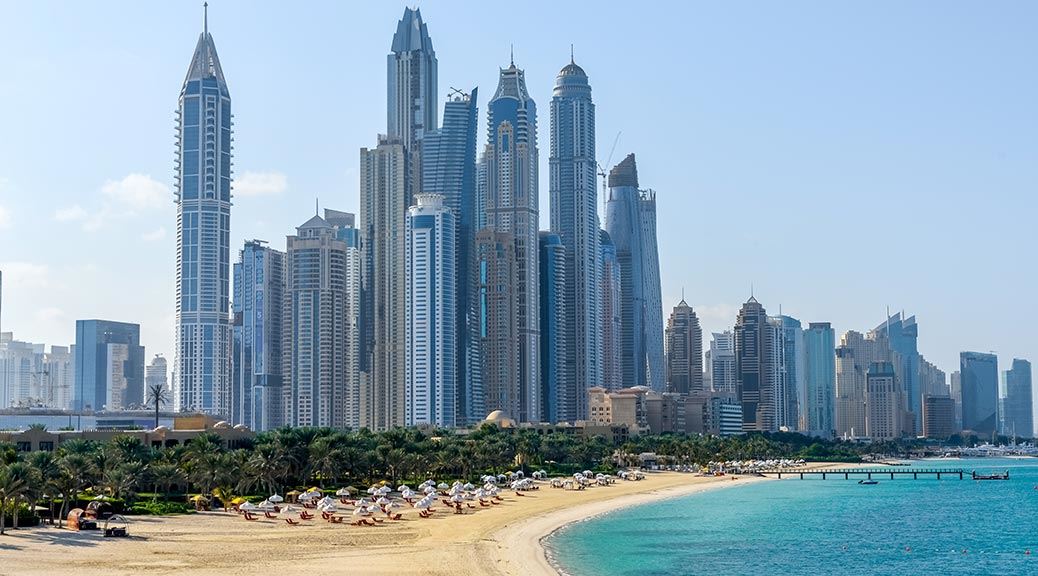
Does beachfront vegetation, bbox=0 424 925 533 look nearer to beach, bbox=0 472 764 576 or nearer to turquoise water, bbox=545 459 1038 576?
beach, bbox=0 472 764 576

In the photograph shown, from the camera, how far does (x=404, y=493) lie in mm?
138875

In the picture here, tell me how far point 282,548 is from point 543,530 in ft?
108

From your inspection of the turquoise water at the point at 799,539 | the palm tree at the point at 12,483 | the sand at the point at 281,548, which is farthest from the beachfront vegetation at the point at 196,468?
the turquoise water at the point at 799,539

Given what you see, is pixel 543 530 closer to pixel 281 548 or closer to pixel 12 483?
pixel 281 548

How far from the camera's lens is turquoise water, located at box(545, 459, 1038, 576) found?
100062 mm

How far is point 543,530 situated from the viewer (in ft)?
396

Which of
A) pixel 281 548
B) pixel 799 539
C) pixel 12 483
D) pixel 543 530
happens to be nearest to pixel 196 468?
pixel 543 530

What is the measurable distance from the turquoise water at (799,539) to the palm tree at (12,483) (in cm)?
3680

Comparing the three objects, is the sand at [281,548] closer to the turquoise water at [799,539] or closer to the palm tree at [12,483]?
the palm tree at [12,483]

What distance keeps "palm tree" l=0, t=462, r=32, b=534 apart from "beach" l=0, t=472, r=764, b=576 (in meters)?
2.14

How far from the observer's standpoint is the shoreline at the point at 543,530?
93.4 m

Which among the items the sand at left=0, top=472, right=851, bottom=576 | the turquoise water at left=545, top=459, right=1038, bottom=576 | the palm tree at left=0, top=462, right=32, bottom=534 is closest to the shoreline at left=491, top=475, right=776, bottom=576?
the sand at left=0, top=472, right=851, bottom=576

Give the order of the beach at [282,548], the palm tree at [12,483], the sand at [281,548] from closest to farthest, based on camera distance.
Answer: the sand at [281,548] → the beach at [282,548] → the palm tree at [12,483]

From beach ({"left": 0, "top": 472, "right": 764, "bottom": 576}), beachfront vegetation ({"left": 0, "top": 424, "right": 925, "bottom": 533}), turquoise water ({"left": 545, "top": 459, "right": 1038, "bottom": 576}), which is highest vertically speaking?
beachfront vegetation ({"left": 0, "top": 424, "right": 925, "bottom": 533})
